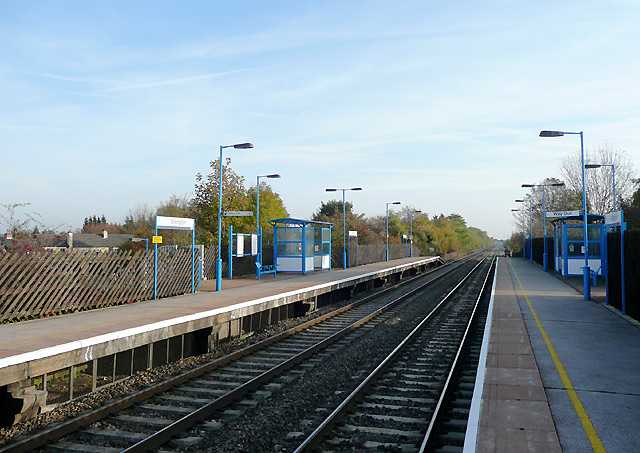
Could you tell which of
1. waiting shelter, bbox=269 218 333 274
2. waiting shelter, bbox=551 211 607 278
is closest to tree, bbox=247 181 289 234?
waiting shelter, bbox=269 218 333 274

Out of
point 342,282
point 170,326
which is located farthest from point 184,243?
point 170,326

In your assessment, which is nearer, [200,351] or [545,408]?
[545,408]

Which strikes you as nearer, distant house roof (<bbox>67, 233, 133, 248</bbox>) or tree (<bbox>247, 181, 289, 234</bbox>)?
tree (<bbox>247, 181, 289, 234</bbox>)

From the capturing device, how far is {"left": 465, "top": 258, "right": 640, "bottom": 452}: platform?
5445mm

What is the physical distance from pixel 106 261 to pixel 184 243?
31108 millimetres

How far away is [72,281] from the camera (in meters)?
12.6

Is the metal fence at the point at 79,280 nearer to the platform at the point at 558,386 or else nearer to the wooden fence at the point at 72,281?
the wooden fence at the point at 72,281

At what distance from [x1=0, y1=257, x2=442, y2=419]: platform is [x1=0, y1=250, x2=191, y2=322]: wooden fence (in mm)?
431

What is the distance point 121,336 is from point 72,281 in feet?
14.2

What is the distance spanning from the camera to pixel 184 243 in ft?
145

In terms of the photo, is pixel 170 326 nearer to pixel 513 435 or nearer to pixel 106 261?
pixel 106 261

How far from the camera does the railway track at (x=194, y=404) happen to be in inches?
244

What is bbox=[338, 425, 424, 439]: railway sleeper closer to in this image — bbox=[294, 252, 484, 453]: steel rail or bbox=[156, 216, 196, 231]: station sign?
bbox=[294, 252, 484, 453]: steel rail

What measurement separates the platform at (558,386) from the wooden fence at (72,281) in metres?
9.76
